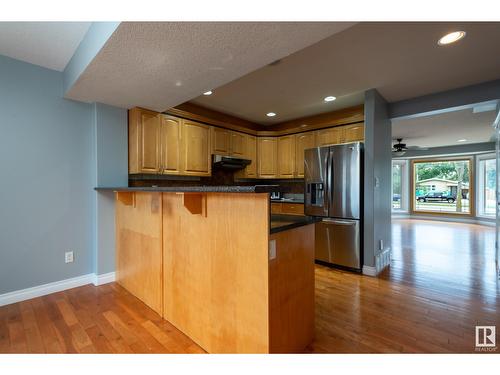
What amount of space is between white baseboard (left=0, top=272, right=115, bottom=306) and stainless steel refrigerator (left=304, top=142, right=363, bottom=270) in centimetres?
294

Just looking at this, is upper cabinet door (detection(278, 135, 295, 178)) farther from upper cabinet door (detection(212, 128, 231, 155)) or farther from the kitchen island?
the kitchen island

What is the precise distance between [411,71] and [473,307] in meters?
2.49

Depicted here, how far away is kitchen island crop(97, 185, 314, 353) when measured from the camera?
A: 138 cm

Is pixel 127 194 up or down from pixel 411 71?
down

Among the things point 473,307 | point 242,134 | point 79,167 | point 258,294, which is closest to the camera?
point 258,294

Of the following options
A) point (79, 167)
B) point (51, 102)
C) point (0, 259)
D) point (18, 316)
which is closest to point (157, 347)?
point (18, 316)

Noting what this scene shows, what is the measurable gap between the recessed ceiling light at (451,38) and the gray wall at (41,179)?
3694mm

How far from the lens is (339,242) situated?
11.4 ft

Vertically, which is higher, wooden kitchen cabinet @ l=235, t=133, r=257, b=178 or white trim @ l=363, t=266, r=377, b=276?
wooden kitchen cabinet @ l=235, t=133, r=257, b=178

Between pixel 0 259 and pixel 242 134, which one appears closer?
pixel 0 259

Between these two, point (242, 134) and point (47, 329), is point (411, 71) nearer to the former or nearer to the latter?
point (242, 134)

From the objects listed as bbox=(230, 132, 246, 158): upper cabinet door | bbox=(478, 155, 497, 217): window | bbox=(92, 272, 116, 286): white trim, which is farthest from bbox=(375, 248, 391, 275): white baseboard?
bbox=(478, 155, 497, 217): window

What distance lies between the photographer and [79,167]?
2.81 metres

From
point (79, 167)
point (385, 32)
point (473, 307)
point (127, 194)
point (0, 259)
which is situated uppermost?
point (385, 32)
